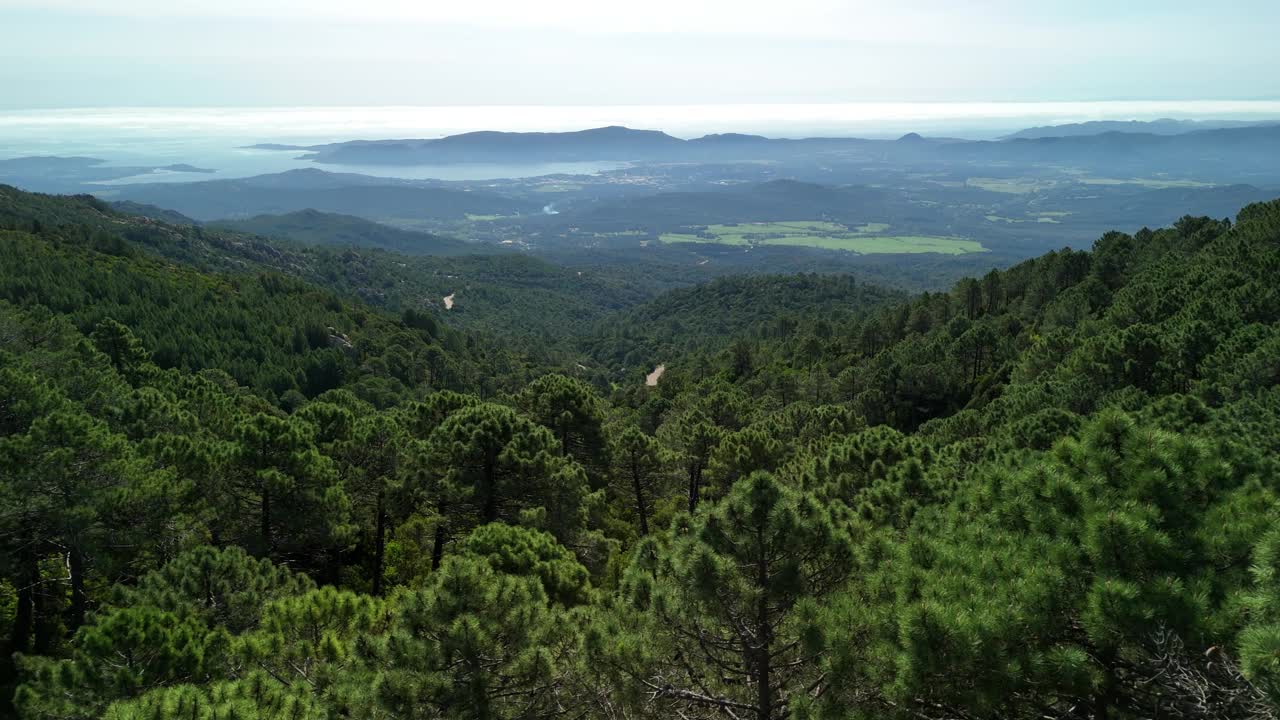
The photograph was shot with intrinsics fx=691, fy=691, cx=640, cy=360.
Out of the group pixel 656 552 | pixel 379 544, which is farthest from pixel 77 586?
pixel 656 552

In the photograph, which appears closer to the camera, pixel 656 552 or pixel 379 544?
pixel 656 552

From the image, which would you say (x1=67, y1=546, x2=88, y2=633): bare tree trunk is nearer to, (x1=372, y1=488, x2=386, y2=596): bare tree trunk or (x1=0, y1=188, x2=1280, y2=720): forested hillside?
(x1=0, y1=188, x2=1280, y2=720): forested hillside

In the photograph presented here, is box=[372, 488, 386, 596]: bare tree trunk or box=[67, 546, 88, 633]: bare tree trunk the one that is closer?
box=[67, 546, 88, 633]: bare tree trunk

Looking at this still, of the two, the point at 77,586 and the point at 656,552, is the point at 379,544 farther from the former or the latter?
the point at 656,552

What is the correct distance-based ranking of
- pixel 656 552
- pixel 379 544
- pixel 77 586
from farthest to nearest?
pixel 379 544 → pixel 77 586 → pixel 656 552

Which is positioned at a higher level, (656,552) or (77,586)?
(656,552)

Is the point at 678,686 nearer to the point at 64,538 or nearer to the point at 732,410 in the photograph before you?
the point at 64,538

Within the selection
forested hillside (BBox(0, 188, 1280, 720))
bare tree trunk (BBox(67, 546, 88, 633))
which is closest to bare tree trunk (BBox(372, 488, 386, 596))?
forested hillside (BBox(0, 188, 1280, 720))

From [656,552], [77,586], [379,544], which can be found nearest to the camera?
[656,552]

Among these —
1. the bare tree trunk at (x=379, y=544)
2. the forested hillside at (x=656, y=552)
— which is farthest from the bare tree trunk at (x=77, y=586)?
the bare tree trunk at (x=379, y=544)
